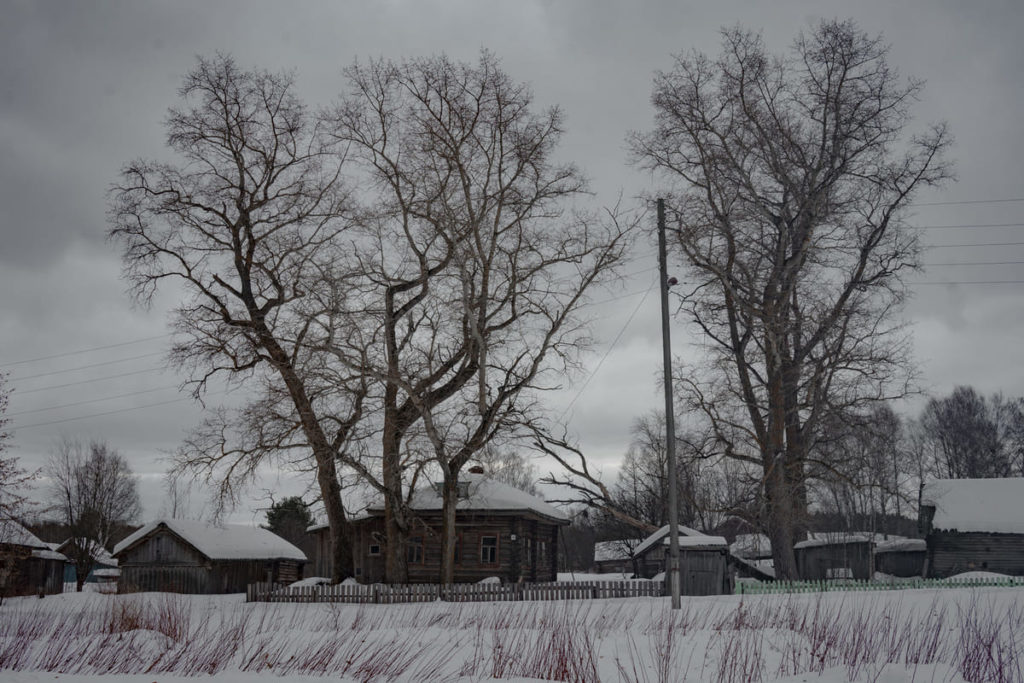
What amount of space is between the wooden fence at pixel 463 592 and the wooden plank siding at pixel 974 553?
58.9ft

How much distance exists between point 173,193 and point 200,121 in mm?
2853

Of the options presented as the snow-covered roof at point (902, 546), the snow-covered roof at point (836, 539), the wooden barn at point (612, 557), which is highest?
the snow-covered roof at point (836, 539)

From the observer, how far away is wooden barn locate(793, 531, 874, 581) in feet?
143

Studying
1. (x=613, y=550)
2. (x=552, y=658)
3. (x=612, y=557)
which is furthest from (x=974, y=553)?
(x=612, y=557)

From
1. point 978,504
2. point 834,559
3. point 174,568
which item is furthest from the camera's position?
point 834,559

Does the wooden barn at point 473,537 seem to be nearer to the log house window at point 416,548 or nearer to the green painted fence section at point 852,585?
the log house window at point 416,548

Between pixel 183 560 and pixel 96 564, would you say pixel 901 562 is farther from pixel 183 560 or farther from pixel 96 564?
Answer: pixel 96 564

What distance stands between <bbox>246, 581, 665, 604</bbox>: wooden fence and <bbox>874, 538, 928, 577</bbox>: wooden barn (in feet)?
78.5

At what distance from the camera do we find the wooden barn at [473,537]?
3372 cm

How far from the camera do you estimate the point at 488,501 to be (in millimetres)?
33688

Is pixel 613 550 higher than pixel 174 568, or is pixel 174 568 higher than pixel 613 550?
pixel 174 568

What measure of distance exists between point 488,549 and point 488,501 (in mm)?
2298

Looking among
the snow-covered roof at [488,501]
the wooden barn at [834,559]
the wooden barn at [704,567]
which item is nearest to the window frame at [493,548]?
the snow-covered roof at [488,501]

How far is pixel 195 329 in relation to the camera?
28891 mm
